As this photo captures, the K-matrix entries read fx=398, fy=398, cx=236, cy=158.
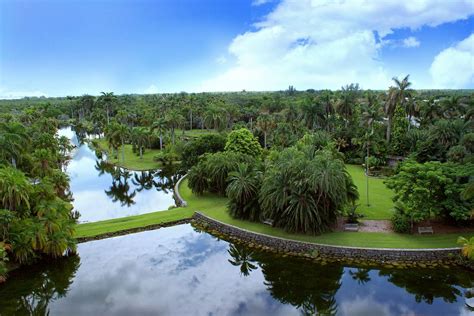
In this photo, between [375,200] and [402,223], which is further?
[375,200]

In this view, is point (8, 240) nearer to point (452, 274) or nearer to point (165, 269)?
point (165, 269)

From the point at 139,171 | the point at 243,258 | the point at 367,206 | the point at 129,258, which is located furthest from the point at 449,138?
the point at 139,171

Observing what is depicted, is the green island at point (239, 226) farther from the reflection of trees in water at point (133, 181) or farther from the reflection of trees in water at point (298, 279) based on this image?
the reflection of trees in water at point (133, 181)

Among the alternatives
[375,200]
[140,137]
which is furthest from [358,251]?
[140,137]

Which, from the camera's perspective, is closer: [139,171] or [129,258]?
[129,258]

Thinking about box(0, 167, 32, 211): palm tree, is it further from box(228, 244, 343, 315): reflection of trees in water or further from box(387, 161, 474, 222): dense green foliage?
box(387, 161, 474, 222): dense green foliage

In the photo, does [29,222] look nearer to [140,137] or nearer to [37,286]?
[37,286]

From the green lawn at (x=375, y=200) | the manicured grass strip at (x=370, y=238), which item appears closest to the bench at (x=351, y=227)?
the manicured grass strip at (x=370, y=238)
